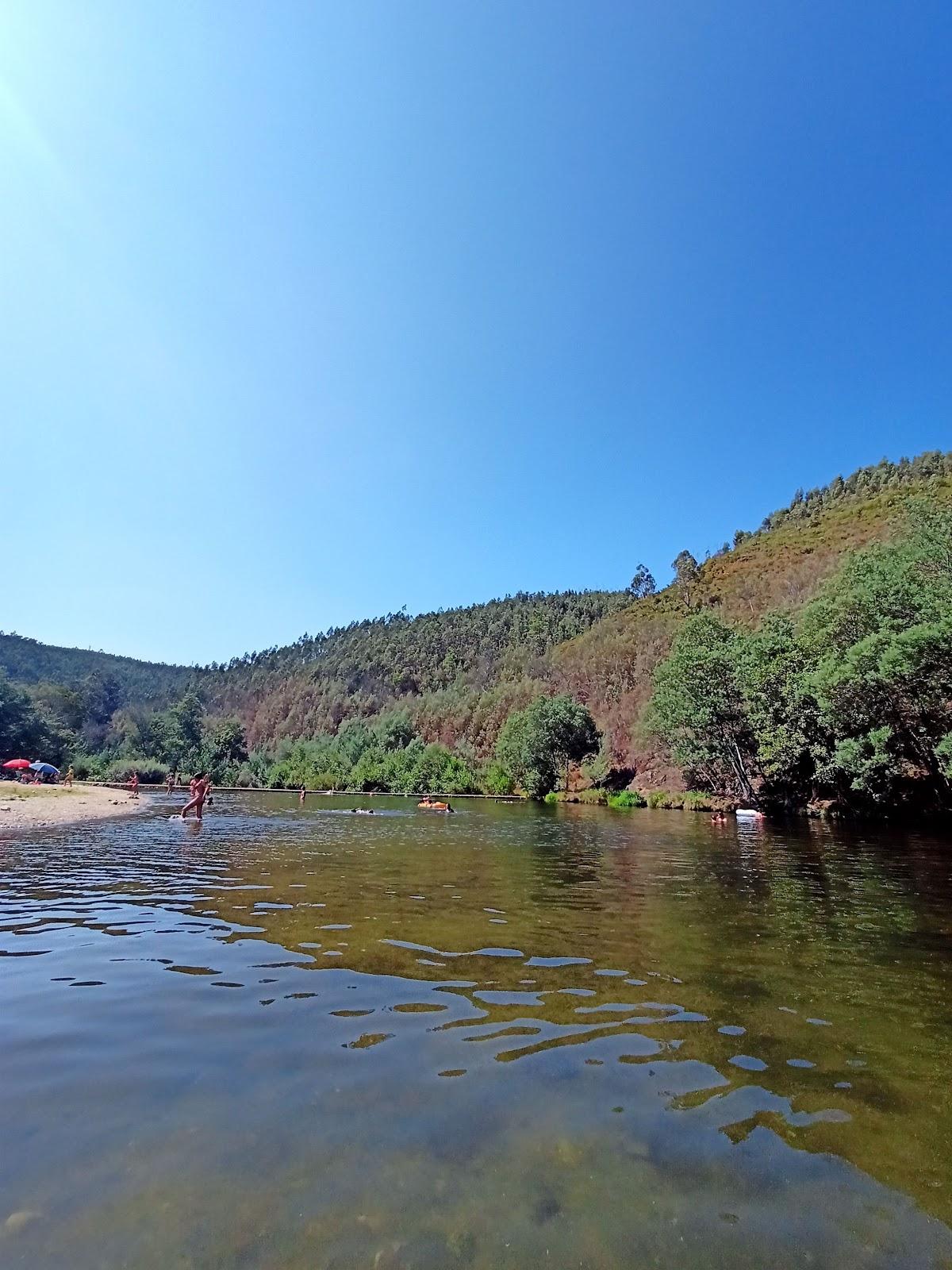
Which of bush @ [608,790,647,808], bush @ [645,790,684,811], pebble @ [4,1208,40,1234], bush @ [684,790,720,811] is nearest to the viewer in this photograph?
pebble @ [4,1208,40,1234]

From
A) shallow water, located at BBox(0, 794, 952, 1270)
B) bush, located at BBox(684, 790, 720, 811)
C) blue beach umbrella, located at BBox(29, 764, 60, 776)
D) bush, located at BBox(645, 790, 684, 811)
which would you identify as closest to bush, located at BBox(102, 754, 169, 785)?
blue beach umbrella, located at BBox(29, 764, 60, 776)

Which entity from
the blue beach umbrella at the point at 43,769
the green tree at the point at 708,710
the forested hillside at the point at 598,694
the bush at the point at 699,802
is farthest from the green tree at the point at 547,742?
the blue beach umbrella at the point at 43,769

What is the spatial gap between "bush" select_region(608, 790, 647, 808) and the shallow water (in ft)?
174

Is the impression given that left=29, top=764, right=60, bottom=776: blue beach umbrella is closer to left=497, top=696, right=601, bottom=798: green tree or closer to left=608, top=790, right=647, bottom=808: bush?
left=497, top=696, right=601, bottom=798: green tree

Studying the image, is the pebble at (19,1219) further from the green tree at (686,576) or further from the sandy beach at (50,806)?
the green tree at (686,576)

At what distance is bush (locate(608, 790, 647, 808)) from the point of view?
65250mm

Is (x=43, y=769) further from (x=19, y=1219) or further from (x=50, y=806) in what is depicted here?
→ (x=19, y=1219)

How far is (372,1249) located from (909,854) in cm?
2675

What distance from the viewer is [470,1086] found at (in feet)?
18.3

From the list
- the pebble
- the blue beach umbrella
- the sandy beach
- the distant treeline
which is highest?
Result: the distant treeline

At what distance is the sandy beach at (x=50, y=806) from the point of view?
31.8 m

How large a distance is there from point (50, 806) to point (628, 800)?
49139 mm

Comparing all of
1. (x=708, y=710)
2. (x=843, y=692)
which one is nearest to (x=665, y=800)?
(x=708, y=710)

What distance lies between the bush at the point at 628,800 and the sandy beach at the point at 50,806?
43260 mm
